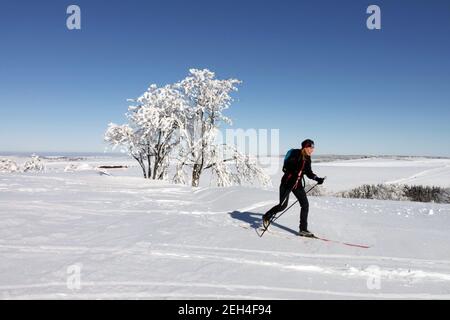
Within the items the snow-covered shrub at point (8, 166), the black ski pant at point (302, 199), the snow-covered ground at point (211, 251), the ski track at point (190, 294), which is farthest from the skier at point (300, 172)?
the snow-covered shrub at point (8, 166)

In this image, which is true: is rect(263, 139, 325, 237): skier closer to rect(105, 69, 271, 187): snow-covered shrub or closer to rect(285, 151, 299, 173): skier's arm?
rect(285, 151, 299, 173): skier's arm

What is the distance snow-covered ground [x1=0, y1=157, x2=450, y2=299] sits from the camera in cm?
437

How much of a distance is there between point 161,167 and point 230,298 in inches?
1027

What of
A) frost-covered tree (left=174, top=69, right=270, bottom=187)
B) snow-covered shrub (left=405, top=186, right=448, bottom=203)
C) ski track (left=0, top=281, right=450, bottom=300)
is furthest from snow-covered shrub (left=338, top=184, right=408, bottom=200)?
ski track (left=0, top=281, right=450, bottom=300)

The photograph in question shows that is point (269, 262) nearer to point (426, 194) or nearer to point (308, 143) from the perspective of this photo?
point (308, 143)

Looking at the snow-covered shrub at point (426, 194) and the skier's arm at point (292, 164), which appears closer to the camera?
the skier's arm at point (292, 164)

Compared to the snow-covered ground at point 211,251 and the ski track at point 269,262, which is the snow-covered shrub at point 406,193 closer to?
the snow-covered ground at point 211,251

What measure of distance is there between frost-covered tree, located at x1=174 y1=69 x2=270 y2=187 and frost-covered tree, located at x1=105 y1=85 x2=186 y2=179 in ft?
3.02

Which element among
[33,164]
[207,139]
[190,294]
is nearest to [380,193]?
[207,139]

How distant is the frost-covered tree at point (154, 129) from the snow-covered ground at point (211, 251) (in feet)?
57.8

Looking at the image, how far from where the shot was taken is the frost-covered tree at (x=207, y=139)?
28719 mm

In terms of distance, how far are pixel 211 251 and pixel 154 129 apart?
23564mm

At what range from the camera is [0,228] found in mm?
7008

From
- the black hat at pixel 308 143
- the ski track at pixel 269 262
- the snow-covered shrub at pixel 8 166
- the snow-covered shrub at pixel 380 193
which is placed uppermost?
the black hat at pixel 308 143
